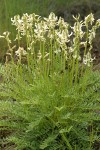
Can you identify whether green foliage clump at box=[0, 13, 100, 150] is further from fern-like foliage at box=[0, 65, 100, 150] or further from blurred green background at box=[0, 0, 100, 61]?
blurred green background at box=[0, 0, 100, 61]

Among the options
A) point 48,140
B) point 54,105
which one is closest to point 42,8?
point 54,105

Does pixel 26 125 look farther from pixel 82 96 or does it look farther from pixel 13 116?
pixel 82 96

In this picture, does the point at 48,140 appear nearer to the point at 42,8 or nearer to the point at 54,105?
the point at 54,105

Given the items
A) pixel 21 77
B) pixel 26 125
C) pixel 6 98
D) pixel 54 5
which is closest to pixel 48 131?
pixel 26 125

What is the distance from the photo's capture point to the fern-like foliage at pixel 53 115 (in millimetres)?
3986

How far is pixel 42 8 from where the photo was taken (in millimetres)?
7117

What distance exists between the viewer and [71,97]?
4.07m

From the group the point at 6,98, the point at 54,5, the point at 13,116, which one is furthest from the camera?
the point at 54,5

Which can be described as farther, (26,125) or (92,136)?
(26,125)

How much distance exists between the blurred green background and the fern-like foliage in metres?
2.83

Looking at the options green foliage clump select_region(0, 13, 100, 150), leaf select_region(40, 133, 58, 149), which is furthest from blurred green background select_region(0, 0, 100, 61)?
leaf select_region(40, 133, 58, 149)

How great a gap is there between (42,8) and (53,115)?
3.34m

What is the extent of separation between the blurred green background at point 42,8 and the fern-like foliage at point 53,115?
9.28 ft

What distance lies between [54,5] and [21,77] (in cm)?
315
